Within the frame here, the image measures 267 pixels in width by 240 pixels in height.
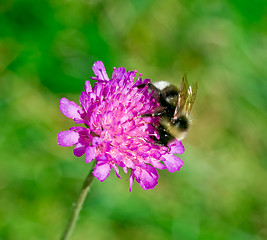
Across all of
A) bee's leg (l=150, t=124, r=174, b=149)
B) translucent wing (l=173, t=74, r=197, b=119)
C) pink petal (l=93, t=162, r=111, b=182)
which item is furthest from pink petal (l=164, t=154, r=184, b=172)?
pink petal (l=93, t=162, r=111, b=182)

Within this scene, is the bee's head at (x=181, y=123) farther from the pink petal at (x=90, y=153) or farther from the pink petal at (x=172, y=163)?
the pink petal at (x=90, y=153)

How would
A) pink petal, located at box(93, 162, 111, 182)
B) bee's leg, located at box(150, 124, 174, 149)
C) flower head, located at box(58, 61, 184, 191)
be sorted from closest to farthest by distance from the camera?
pink petal, located at box(93, 162, 111, 182)
flower head, located at box(58, 61, 184, 191)
bee's leg, located at box(150, 124, 174, 149)

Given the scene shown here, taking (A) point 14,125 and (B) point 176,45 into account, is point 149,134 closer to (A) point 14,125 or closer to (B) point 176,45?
(A) point 14,125

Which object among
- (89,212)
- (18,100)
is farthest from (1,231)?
(18,100)

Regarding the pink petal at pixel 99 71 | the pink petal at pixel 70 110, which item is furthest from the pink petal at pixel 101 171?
the pink petal at pixel 99 71

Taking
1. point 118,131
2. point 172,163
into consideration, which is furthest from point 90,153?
point 172,163

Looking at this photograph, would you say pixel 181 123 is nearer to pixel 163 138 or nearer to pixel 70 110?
pixel 163 138

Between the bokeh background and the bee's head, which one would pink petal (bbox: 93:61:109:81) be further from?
the bokeh background
